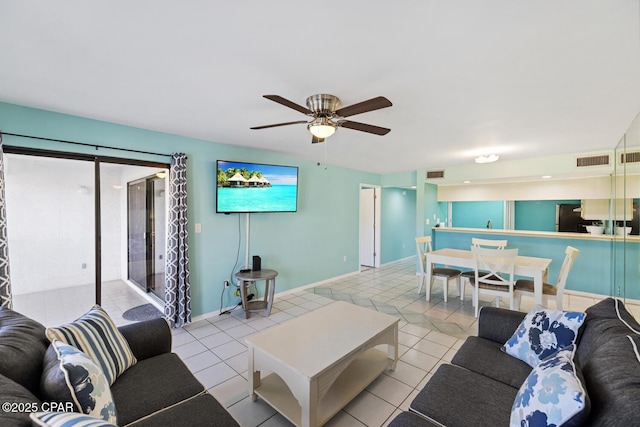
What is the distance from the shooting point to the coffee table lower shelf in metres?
1.74

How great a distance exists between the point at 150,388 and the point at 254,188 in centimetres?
261

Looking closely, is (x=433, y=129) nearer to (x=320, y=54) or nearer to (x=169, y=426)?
(x=320, y=54)

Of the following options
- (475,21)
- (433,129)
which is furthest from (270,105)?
(433,129)

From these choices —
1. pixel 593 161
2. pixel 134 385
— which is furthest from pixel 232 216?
pixel 593 161

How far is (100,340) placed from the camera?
1.49 meters

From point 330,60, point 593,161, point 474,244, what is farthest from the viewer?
point 474,244

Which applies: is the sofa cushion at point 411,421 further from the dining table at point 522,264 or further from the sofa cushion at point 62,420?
the dining table at point 522,264

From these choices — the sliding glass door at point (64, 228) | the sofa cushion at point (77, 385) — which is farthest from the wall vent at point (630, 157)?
the sliding glass door at point (64, 228)

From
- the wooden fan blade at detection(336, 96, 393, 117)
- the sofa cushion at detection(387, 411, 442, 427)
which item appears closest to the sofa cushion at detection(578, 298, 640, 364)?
the sofa cushion at detection(387, 411, 442, 427)

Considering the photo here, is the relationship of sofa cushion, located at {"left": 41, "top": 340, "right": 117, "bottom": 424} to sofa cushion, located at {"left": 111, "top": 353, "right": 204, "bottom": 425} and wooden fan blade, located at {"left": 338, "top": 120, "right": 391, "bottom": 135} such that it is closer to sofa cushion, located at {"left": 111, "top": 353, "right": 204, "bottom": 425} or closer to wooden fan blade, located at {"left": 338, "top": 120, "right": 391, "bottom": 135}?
sofa cushion, located at {"left": 111, "top": 353, "right": 204, "bottom": 425}

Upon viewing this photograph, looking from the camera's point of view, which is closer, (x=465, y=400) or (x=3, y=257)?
(x=465, y=400)

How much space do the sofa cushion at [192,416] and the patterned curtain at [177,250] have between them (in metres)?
2.07

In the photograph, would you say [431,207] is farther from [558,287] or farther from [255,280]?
[255,280]

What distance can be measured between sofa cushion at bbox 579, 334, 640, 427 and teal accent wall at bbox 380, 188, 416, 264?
209 inches
